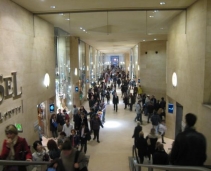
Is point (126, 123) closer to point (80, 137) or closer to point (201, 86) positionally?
point (80, 137)

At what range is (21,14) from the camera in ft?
28.4

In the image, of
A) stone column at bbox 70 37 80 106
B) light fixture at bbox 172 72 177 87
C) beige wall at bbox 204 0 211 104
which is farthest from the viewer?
stone column at bbox 70 37 80 106

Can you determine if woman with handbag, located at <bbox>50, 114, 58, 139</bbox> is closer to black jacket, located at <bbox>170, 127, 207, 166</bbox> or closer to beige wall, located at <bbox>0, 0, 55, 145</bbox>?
beige wall, located at <bbox>0, 0, 55, 145</bbox>

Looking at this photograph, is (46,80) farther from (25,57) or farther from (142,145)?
(142,145)

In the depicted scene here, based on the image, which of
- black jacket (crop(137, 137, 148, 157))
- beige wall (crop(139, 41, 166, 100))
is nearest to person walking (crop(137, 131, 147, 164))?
black jacket (crop(137, 137, 148, 157))

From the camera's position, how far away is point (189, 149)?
346cm

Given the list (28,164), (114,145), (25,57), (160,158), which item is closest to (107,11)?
(25,57)

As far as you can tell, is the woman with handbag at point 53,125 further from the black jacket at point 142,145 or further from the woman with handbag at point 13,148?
the woman with handbag at point 13,148

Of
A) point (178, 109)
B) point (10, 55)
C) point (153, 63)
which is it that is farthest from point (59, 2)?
point (153, 63)

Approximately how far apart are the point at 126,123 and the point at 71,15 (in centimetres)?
774

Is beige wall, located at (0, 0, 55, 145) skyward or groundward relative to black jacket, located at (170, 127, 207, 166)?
skyward

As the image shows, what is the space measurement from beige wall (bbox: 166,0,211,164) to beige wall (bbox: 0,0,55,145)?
5.81 metres

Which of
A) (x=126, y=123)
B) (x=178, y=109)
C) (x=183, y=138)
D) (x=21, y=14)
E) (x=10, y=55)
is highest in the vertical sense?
(x=21, y=14)

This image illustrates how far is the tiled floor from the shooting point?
29.6ft
